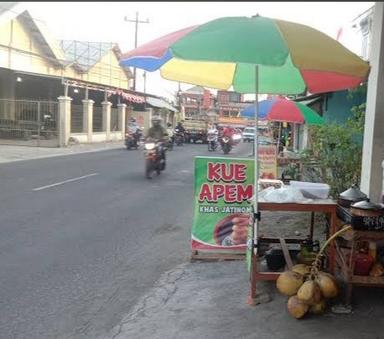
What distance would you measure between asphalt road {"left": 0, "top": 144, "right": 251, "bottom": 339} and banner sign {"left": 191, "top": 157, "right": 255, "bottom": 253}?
51 centimetres

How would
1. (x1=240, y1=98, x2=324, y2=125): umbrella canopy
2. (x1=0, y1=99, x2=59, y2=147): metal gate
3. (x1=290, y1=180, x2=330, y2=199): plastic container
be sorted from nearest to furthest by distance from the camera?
(x1=290, y1=180, x2=330, y2=199): plastic container < (x1=240, y1=98, x2=324, y2=125): umbrella canopy < (x1=0, y1=99, x2=59, y2=147): metal gate

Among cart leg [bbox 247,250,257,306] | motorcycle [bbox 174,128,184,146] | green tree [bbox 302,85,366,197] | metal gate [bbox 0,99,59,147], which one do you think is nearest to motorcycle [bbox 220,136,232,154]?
motorcycle [bbox 174,128,184,146]

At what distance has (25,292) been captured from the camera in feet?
17.0

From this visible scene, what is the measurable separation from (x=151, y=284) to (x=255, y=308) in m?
1.41

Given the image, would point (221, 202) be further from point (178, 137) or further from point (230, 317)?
point (178, 137)

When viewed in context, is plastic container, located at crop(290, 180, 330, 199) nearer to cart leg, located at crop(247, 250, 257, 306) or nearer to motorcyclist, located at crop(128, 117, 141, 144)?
cart leg, located at crop(247, 250, 257, 306)

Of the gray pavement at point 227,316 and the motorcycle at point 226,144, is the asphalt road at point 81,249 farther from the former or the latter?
the motorcycle at point 226,144

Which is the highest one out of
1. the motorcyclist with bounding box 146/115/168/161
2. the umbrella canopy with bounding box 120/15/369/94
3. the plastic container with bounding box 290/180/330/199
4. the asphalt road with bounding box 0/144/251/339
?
the umbrella canopy with bounding box 120/15/369/94

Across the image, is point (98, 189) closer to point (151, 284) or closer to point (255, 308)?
point (151, 284)

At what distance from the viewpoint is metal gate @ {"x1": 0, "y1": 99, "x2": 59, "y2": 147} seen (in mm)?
30031

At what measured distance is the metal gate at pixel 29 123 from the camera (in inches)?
1182

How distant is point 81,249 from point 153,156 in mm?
8591

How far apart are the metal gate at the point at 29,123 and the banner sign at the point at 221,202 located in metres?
24.7

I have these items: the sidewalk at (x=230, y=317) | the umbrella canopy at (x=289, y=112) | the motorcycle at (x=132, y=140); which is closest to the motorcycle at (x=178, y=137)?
the motorcycle at (x=132, y=140)
